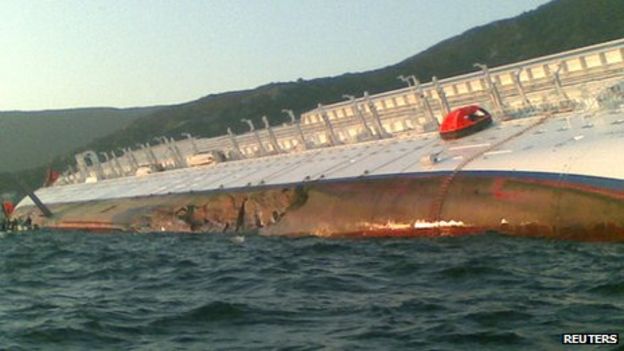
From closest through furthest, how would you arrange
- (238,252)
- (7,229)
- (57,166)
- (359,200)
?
(238,252)
(359,200)
(7,229)
(57,166)

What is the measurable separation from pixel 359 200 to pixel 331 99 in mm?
97877

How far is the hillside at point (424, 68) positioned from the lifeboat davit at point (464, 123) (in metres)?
82.8

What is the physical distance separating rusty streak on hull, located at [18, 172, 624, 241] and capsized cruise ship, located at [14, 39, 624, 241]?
0.04 m

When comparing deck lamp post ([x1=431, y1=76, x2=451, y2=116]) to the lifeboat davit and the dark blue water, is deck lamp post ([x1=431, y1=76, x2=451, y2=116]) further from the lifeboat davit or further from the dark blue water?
the dark blue water

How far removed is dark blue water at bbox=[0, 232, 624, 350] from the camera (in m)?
10.0

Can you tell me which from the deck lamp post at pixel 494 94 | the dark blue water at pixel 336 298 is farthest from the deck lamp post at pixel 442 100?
the dark blue water at pixel 336 298

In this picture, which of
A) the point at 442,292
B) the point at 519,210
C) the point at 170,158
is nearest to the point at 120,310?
the point at 442,292

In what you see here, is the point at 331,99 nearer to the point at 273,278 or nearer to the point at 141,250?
the point at 141,250

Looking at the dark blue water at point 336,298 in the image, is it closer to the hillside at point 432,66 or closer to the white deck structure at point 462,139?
the white deck structure at point 462,139

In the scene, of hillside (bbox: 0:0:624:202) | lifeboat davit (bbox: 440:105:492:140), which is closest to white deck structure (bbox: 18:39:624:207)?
lifeboat davit (bbox: 440:105:492:140)

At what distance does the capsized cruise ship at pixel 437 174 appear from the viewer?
17562mm

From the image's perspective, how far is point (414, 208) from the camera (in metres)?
20.4

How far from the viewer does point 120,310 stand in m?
13.0

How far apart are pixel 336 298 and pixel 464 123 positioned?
15904mm
